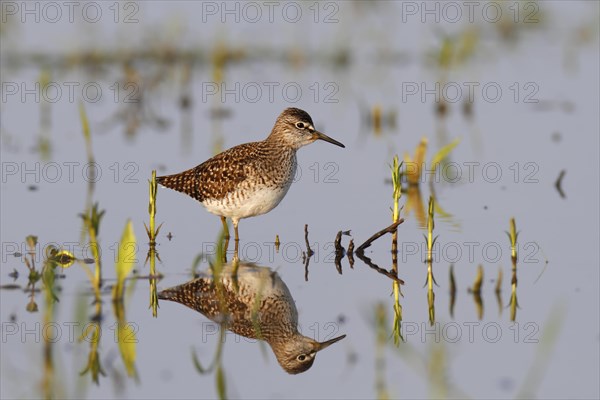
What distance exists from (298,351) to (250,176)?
351 cm

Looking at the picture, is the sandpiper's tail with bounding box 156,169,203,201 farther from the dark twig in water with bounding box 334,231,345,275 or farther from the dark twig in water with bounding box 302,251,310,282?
the dark twig in water with bounding box 334,231,345,275

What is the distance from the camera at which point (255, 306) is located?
1047 cm

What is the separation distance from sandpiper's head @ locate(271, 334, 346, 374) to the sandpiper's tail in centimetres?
358

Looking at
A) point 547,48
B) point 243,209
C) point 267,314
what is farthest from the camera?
point 547,48

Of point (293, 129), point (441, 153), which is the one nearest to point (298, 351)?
point (293, 129)

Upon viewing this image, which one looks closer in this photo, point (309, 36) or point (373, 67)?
point (373, 67)

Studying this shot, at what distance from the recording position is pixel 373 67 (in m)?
20.5

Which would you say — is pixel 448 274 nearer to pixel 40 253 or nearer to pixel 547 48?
pixel 40 253

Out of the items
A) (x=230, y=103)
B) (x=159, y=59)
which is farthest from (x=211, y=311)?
(x=159, y=59)

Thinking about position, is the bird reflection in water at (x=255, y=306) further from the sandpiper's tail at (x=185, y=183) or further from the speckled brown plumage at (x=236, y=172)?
the sandpiper's tail at (x=185, y=183)

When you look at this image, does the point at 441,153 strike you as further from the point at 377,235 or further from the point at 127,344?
the point at 127,344

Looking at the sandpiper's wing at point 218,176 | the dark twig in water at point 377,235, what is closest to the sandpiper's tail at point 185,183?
the sandpiper's wing at point 218,176

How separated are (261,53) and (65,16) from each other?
3810mm

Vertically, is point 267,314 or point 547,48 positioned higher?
point 547,48
